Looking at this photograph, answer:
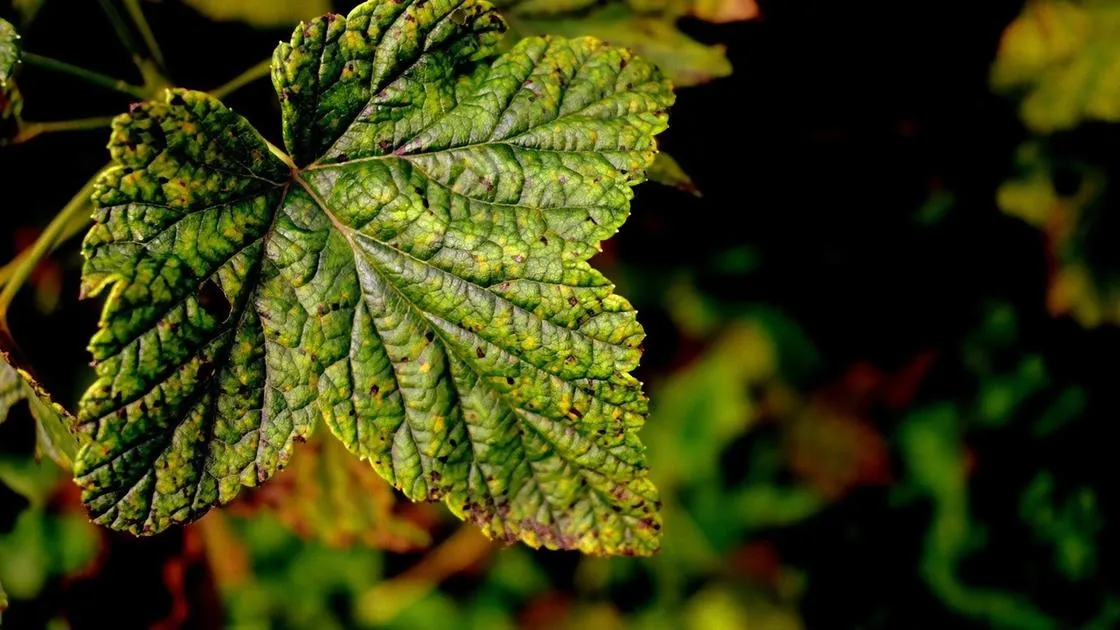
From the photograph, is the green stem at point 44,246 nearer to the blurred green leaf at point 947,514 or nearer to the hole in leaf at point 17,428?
the hole in leaf at point 17,428

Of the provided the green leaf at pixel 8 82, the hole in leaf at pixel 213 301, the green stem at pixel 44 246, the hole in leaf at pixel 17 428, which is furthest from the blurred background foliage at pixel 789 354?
the hole in leaf at pixel 213 301

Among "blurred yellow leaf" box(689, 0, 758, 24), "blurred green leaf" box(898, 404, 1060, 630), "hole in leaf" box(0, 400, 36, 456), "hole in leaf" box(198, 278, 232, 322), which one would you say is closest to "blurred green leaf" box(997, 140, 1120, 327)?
"blurred green leaf" box(898, 404, 1060, 630)

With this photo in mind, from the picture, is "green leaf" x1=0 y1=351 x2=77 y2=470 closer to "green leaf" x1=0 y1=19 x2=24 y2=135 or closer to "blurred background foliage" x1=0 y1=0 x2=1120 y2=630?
"blurred background foliage" x1=0 y1=0 x2=1120 y2=630

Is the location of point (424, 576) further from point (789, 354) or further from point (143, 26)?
point (143, 26)

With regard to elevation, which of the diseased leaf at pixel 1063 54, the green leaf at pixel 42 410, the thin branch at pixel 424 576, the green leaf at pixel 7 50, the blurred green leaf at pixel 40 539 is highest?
the green leaf at pixel 7 50

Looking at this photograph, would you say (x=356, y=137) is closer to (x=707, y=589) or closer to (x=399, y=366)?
(x=399, y=366)
